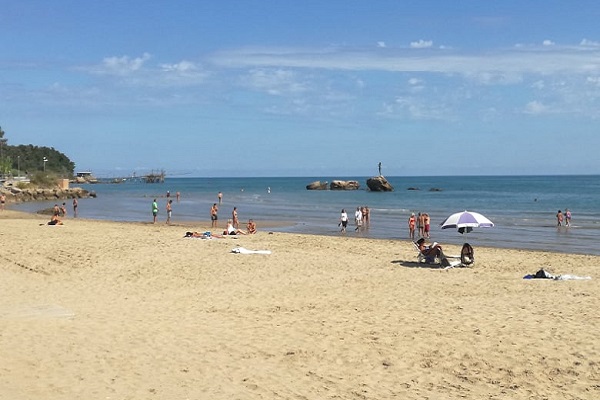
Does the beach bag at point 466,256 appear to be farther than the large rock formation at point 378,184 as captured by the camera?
No

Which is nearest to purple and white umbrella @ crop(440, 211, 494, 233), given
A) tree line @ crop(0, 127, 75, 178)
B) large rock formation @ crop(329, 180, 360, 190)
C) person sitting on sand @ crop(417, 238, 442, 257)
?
person sitting on sand @ crop(417, 238, 442, 257)

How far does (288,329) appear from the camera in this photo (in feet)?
36.6

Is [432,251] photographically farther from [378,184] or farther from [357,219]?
[378,184]

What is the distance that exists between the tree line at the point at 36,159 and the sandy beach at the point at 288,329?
417 ft

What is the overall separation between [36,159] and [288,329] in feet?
519

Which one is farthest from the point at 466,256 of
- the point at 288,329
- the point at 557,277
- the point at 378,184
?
the point at 378,184

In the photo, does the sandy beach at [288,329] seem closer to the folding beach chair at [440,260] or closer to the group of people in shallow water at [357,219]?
the folding beach chair at [440,260]

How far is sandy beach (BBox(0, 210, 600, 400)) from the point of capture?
27.2 ft

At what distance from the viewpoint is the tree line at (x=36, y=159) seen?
5600 inches

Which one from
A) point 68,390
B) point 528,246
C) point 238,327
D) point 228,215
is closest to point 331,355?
point 238,327

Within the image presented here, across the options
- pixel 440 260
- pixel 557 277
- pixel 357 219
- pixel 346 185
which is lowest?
pixel 557 277

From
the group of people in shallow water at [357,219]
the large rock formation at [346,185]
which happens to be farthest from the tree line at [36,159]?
the group of people in shallow water at [357,219]

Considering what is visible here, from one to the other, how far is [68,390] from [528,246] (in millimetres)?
23684

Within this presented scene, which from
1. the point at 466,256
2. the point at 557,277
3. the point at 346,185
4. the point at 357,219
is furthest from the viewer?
the point at 346,185
